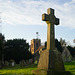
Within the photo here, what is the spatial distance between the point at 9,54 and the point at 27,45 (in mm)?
9618

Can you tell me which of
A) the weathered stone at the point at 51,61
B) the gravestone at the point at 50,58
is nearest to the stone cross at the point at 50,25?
the gravestone at the point at 50,58

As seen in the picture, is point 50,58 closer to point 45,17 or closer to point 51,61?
point 51,61

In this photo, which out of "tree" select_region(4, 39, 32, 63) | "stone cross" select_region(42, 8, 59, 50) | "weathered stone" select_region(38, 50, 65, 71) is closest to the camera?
"weathered stone" select_region(38, 50, 65, 71)

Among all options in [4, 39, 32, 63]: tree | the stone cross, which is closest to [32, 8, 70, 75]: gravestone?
the stone cross

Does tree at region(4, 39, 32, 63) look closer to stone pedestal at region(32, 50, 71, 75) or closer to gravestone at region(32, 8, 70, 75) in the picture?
gravestone at region(32, 8, 70, 75)

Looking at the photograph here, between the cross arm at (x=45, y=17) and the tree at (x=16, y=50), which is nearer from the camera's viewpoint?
the cross arm at (x=45, y=17)

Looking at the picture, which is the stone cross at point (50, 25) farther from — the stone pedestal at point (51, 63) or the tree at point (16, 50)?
the tree at point (16, 50)

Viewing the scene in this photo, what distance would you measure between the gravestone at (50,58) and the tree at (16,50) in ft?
124

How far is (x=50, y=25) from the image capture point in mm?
10898

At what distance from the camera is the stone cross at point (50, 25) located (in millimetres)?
10508

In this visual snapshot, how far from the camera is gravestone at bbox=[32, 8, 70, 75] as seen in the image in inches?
370

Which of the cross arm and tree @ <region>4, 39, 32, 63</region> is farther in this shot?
tree @ <region>4, 39, 32, 63</region>

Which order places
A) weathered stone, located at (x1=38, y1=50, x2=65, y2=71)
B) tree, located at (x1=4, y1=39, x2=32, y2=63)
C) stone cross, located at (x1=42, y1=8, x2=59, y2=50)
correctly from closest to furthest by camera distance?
weathered stone, located at (x1=38, y1=50, x2=65, y2=71), stone cross, located at (x1=42, y1=8, x2=59, y2=50), tree, located at (x1=4, y1=39, x2=32, y2=63)

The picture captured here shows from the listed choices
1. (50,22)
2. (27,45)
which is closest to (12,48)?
(27,45)
